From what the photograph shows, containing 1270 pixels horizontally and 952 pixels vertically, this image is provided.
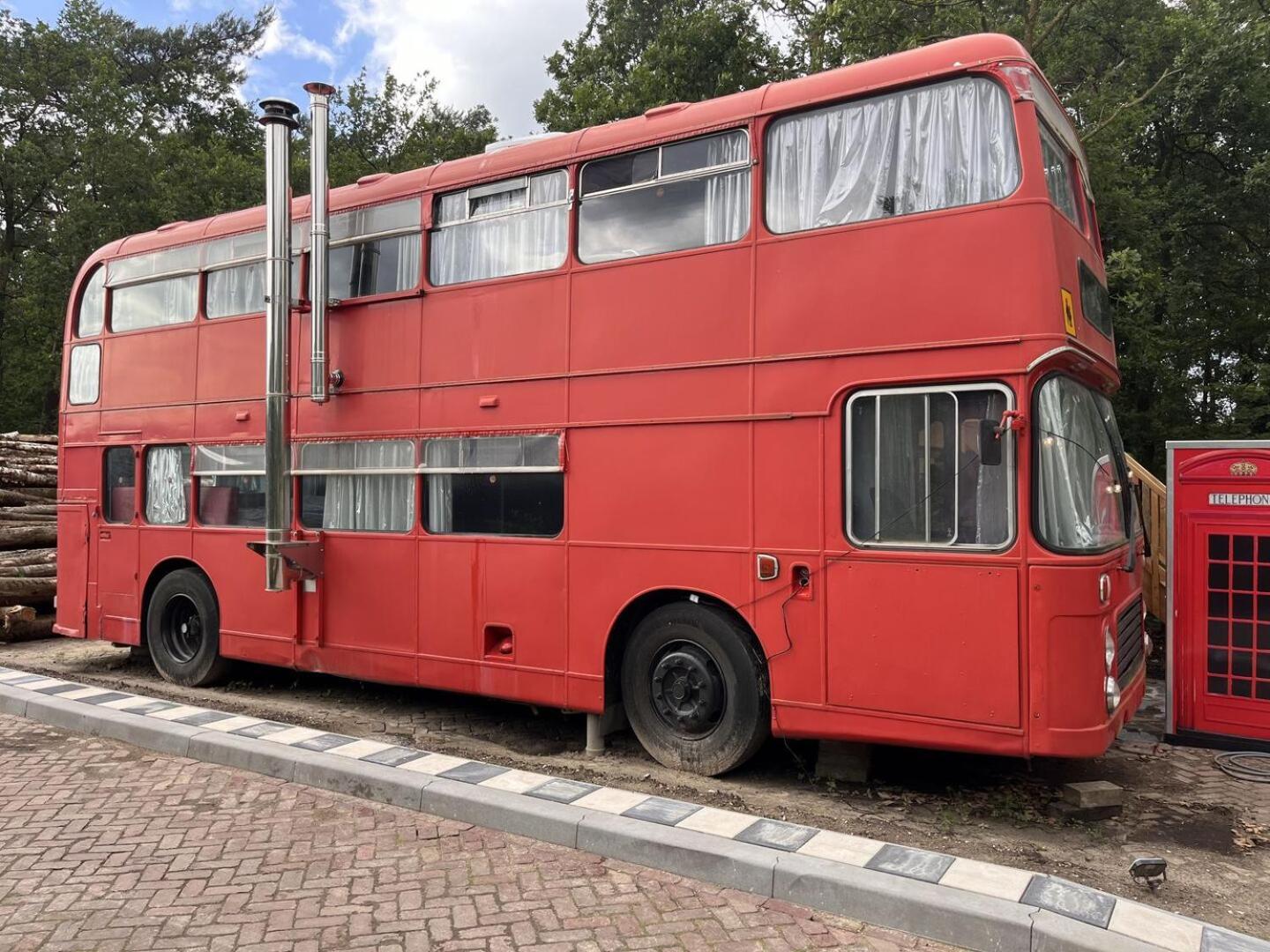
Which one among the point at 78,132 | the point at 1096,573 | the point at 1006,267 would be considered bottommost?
the point at 1096,573

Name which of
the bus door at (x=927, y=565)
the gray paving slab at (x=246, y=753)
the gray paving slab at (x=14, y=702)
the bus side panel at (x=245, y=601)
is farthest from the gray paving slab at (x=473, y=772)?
the gray paving slab at (x=14, y=702)

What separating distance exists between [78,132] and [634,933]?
2747 cm

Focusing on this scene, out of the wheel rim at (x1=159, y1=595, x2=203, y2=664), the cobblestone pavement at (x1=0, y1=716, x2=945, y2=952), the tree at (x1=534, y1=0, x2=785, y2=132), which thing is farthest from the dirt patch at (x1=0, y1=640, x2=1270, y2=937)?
the tree at (x1=534, y1=0, x2=785, y2=132)

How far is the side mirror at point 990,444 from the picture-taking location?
444 cm

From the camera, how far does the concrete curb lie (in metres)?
3.48

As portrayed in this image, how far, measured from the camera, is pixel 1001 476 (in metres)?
4.58

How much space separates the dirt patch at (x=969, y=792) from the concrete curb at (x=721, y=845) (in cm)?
45

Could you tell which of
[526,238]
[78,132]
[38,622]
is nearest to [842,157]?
[526,238]

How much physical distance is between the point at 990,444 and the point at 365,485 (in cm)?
482

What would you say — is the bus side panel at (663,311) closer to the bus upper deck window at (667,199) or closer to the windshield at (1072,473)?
the bus upper deck window at (667,199)

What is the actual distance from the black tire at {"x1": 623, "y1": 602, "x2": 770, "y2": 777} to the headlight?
5.99 ft

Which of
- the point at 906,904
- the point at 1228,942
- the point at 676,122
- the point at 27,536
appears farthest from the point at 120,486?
the point at 1228,942

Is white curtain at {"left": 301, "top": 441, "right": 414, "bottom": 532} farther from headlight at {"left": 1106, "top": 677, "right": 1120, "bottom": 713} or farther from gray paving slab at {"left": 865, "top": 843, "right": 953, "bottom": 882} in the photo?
headlight at {"left": 1106, "top": 677, "right": 1120, "bottom": 713}

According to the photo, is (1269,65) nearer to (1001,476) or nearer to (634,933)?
(1001,476)
